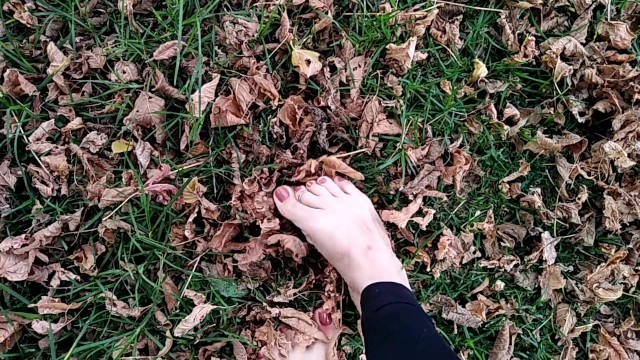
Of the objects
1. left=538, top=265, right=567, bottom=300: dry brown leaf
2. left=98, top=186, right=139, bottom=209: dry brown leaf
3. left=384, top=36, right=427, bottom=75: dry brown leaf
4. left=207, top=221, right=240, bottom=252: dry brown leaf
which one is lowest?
left=538, top=265, right=567, bottom=300: dry brown leaf

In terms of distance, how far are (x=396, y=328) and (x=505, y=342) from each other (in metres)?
0.48

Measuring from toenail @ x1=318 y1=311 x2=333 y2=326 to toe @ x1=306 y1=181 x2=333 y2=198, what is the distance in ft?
1.06

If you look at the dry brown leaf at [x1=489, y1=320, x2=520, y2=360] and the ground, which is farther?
the dry brown leaf at [x1=489, y1=320, x2=520, y2=360]

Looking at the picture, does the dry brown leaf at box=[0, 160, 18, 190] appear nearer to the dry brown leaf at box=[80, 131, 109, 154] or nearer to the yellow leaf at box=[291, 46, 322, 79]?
the dry brown leaf at box=[80, 131, 109, 154]

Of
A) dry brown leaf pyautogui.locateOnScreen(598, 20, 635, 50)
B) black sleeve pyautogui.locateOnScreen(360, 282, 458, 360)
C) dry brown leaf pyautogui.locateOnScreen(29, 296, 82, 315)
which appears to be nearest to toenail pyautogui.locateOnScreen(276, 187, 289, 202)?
black sleeve pyautogui.locateOnScreen(360, 282, 458, 360)

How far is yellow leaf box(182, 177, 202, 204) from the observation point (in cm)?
162

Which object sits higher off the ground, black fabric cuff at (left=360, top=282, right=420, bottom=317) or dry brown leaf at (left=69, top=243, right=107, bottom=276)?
dry brown leaf at (left=69, top=243, right=107, bottom=276)

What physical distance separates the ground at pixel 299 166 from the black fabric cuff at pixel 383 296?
13cm

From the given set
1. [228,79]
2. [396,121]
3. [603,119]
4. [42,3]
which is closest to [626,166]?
[603,119]

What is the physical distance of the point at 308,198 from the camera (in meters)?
1.70

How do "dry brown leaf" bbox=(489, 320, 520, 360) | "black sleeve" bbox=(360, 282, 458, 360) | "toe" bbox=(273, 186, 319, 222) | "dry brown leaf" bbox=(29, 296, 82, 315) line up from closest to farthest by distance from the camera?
1. "black sleeve" bbox=(360, 282, 458, 360)
2. "dry brown leaf" bbox=(29, 296, 82, 315)
3. "toe" bbox=(273, 186, 319, 222)
4. "dry brown leaf" bbox=(489, 320, 520, 360)

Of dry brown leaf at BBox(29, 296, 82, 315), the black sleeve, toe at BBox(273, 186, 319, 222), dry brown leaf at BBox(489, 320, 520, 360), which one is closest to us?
the black sleeve

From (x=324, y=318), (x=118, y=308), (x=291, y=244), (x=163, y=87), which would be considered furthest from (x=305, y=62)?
(x=118, y=308)

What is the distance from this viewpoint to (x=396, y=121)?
68.6 inches
